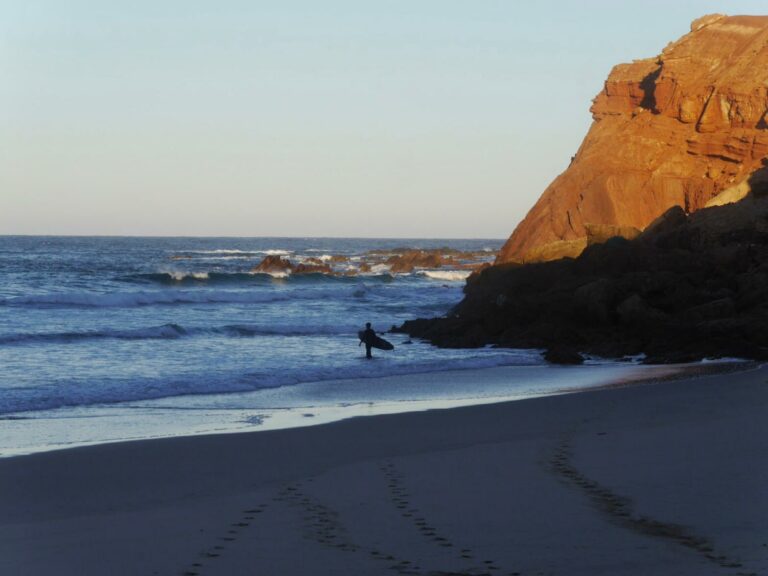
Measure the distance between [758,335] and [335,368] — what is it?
316 inches

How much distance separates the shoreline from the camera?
36.3ft

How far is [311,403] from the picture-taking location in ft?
46.0

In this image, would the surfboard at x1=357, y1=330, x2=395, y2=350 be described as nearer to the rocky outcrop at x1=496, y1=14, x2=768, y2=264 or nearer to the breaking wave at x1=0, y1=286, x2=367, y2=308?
the rocky outcrop at x1=496, y1=14, x2=768, y2=264

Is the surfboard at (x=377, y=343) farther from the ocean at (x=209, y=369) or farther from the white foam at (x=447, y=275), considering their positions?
the white foam at (x=447, y=275)

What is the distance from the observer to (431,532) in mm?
5742

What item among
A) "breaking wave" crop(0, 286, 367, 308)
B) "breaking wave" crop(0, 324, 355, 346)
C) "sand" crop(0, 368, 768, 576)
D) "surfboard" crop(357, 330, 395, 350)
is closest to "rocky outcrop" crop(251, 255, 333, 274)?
"breaking wave" crop(0, 286, 367, 308)

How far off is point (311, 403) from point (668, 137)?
2977 centimetres

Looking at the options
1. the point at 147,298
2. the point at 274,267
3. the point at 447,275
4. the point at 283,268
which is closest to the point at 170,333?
the point at 147,298

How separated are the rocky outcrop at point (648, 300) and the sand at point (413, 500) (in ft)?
26.4

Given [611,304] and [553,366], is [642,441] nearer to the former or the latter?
[553,366]

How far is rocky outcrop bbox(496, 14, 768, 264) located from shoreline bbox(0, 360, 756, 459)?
67.4 feet

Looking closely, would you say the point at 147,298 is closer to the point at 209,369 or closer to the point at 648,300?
the point at 209,369

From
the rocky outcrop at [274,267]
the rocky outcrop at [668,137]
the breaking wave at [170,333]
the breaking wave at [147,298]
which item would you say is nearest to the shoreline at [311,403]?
the breaking wave at [170,333]

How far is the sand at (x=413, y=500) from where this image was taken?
17.1ft
